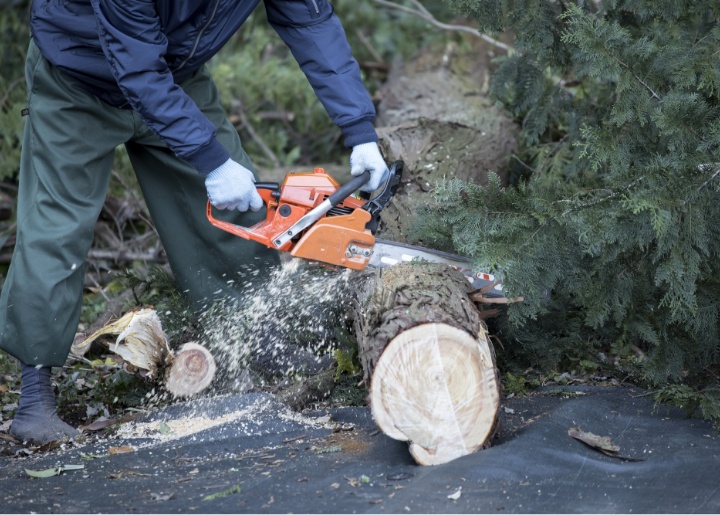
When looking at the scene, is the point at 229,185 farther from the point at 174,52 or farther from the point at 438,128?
the point at 438,128

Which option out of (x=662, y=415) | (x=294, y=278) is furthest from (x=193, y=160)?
(x=662, y=415)

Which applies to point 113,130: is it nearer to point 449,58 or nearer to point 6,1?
point 449,58

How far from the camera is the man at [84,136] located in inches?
128

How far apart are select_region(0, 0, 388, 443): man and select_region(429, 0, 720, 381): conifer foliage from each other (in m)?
0.64

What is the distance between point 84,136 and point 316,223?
3.64 ft

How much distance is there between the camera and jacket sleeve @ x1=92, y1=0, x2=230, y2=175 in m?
3.03

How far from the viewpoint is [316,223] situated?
3283mm

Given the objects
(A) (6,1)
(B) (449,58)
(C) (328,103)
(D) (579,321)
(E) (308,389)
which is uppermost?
(A) (6,1)

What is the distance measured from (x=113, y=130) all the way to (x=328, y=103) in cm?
95

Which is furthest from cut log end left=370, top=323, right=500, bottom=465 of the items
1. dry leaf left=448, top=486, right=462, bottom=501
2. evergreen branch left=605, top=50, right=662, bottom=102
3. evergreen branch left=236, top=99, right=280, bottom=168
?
evergreen branch left=236, top=99, right=280, bottom=168

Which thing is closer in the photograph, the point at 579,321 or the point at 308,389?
the point at 308,389

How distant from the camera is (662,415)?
3.16m

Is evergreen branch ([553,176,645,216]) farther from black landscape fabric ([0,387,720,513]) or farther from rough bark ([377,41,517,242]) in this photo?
black landscape fabric ([0,387,720,513])

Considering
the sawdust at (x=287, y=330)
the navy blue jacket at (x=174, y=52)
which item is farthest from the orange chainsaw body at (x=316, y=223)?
the sawdust at (x=287, y=330)
